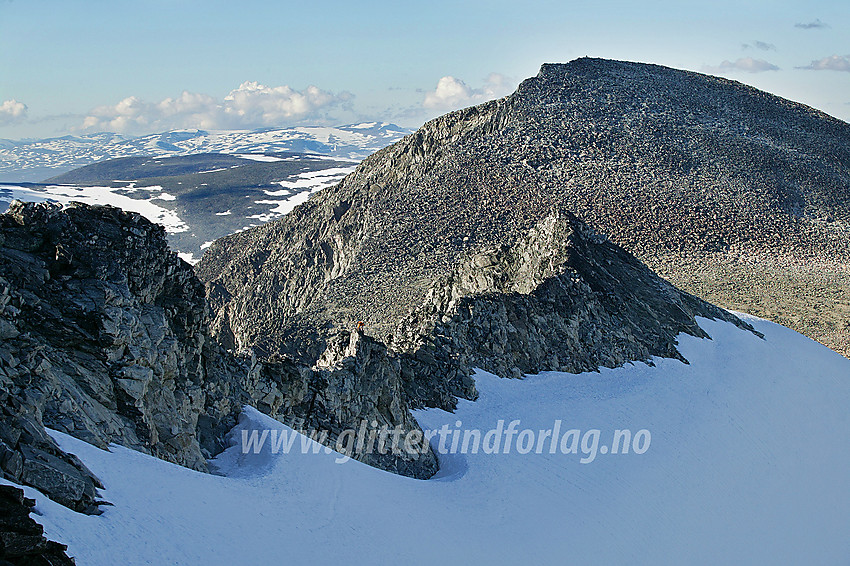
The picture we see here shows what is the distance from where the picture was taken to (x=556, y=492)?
19266mm

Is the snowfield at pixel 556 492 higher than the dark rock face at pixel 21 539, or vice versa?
the dark rock face at pixel 21 539

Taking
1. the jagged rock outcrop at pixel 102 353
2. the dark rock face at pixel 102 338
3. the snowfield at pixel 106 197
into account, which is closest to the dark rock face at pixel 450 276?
the jagged rock outcrop at pixel 102 353

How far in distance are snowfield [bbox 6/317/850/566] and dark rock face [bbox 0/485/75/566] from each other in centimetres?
66

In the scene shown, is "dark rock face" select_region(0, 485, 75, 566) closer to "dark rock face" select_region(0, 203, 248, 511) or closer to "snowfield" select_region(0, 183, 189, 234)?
"dark rock face" select_region(0, 203, 248, 511)

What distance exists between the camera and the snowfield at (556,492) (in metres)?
11.5

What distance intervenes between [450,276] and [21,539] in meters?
28.9

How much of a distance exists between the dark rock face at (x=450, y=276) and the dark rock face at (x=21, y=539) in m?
10.6

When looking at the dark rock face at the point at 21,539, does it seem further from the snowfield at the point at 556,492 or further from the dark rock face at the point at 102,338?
the dark rock face at the point at 102,338

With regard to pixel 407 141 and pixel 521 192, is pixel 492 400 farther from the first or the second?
pixel 407 141

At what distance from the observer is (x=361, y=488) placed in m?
15.8

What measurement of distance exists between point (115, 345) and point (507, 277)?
22.1m

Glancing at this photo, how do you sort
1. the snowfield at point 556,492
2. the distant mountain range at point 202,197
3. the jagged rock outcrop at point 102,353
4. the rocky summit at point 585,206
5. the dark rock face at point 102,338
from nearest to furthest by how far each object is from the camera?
the jagged rock outcrop at point 102,353 < the snowfield at point 556,492 < the dark rock face at point 102,338 < the rocky summit at point 585,206 < the distant mountain range at point 202,197

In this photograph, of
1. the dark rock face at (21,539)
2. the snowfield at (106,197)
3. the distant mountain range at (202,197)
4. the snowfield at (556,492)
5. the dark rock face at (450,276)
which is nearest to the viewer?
the dark rock face at (21,539)

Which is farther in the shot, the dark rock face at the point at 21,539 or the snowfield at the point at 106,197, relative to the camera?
the snowfield at the point at 106,197
